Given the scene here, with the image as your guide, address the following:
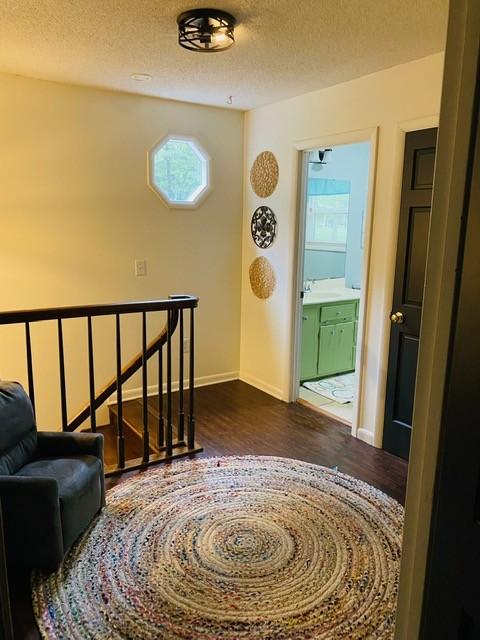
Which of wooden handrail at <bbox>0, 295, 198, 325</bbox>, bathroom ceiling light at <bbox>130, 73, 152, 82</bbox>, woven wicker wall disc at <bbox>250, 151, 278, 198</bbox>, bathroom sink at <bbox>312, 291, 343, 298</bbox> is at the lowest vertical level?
bathroom sink at <bbox>312, 291, 343, 298</bbox>

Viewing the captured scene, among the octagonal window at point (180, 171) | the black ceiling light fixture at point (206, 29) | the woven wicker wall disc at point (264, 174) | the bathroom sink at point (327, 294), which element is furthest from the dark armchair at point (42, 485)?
the bathroom sink at point (327, 294)

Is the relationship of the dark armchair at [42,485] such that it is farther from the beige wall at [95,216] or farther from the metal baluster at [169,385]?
the beige wall at [95,216]

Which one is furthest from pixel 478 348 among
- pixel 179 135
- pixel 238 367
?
pixel 238 367

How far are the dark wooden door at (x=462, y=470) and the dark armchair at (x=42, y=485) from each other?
5.36 feet

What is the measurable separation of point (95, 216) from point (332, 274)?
8.98ft

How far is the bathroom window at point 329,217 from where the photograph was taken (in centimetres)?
520

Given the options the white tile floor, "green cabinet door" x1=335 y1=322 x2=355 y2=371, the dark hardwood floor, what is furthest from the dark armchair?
"green cabinet door" x1=335 y1=322 x2=355 y2=371

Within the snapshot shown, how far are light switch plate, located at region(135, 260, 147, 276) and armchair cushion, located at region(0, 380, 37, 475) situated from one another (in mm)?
1989

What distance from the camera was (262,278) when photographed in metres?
4.45

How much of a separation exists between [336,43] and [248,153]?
190 centimetres

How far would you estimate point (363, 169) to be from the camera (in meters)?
5.27

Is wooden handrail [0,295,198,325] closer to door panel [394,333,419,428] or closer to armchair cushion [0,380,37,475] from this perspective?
armchair cushion [0,380,37,475]

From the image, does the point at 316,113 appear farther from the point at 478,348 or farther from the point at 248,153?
the point at 478,348

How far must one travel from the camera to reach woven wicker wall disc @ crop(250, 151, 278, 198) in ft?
13.7
